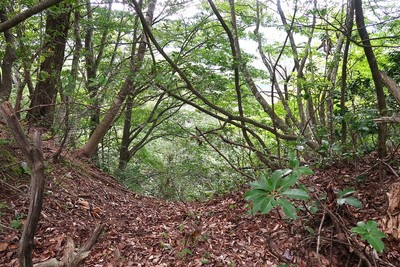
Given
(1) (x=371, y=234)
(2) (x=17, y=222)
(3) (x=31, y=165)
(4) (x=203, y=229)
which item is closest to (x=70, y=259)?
(2) (x=17, y=222)

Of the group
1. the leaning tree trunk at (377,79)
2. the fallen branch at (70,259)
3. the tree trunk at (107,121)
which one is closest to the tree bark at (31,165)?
the fallen branch at (70,259)

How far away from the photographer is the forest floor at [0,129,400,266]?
96.3 inches

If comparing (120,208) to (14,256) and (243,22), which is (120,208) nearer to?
(14,256)

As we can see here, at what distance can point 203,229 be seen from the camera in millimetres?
3424

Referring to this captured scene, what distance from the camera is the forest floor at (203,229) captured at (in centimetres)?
245

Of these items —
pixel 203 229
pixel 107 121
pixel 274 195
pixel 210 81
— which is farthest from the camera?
pixel 107 121

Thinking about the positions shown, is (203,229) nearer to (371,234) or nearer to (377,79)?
(371,234)

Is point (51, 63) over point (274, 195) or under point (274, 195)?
over

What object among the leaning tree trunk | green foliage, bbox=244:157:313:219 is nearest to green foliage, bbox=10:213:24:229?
green foliage, bbox=244:157:313:219

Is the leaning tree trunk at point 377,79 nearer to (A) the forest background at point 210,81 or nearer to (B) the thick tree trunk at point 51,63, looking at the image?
(A) the forest background at point 210,81

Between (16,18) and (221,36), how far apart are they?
489cm

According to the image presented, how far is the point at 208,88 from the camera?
646 centimetres

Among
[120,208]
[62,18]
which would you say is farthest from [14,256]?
[62,18]

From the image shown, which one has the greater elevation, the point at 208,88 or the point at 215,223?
the point at 208,88
